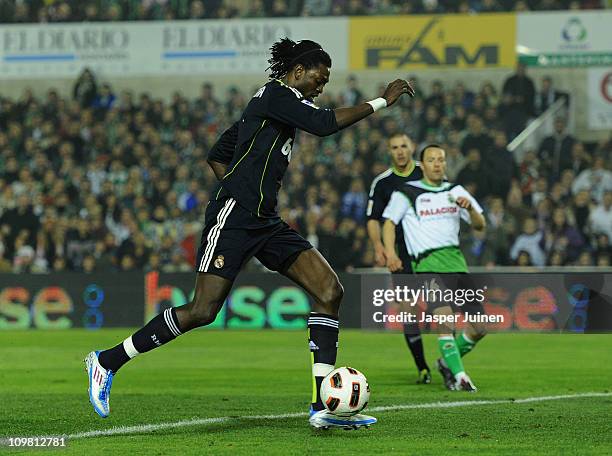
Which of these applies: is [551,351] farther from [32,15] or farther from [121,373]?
[32,15]

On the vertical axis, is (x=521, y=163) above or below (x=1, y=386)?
above

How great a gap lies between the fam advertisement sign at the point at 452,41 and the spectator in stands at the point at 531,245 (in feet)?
17.5

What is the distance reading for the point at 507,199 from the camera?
1972 cm

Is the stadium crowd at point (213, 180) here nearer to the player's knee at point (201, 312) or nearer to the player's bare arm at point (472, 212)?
the player's bare arm at point (472, 212)

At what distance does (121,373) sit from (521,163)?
10.7m

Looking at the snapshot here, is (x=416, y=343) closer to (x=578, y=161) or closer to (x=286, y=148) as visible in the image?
(x=286, y=148)

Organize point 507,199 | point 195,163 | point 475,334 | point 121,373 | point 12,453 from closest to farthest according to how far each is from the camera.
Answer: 1. point 12,453
2. point 475,334
3. point 121,373
4. point 507,199
5. point 195,163

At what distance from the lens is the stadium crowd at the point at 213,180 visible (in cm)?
1892

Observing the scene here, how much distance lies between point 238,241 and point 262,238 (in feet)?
0.55

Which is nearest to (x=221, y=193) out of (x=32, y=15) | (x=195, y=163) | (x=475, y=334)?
(x=475, y=334)

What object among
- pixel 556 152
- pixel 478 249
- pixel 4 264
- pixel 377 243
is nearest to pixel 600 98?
pixel 556 152

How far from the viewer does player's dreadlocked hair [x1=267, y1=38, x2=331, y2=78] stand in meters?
7.38

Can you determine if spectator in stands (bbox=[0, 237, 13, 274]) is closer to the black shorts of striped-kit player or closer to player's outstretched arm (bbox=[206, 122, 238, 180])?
player's outstretched arm (bbox=[206, 122, 238, 180])

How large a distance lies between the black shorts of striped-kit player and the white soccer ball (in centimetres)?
81
